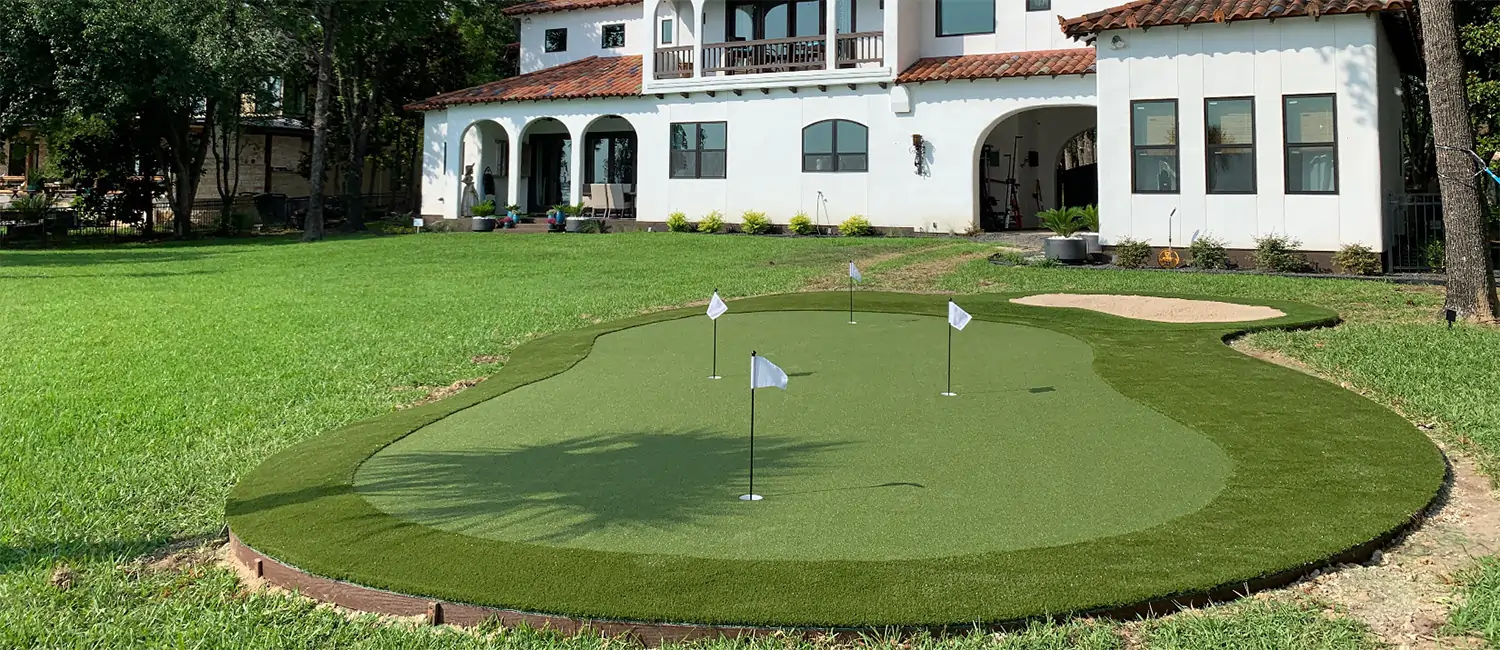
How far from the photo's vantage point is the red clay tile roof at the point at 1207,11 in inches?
607

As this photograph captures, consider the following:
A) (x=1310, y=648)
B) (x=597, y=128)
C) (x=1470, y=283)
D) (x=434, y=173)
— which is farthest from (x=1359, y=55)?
(x=434, y=173)

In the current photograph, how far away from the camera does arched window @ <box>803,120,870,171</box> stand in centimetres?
2514

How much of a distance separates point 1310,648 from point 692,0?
82.9 ft

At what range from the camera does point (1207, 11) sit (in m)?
16.5

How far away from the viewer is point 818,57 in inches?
1012

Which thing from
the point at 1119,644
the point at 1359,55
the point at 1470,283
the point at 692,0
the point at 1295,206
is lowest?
the point at 1119,644

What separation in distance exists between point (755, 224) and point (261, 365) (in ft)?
55.2

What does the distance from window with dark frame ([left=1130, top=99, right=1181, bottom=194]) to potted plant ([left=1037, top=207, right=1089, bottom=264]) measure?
45.3 inches

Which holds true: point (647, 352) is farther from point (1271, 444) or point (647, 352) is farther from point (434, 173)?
point (434, 173)

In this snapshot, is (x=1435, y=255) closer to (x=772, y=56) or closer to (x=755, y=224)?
(x=755, y=224)

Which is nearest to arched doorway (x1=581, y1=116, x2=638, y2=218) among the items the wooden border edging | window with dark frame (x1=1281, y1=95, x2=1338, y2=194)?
window with dark frame (x1=1281, y1=95, x2=1338, y2=194)

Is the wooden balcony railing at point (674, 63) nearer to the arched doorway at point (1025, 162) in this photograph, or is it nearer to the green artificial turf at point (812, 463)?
the arched doorway at point (1025, 162)

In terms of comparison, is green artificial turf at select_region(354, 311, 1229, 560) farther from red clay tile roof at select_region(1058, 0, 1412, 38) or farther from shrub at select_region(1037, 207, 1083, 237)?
red clay tile roof at select_region(1058, 0, 1412, 38)

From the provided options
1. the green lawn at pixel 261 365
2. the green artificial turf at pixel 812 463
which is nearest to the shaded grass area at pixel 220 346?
the green lawn at pixel 261 365
